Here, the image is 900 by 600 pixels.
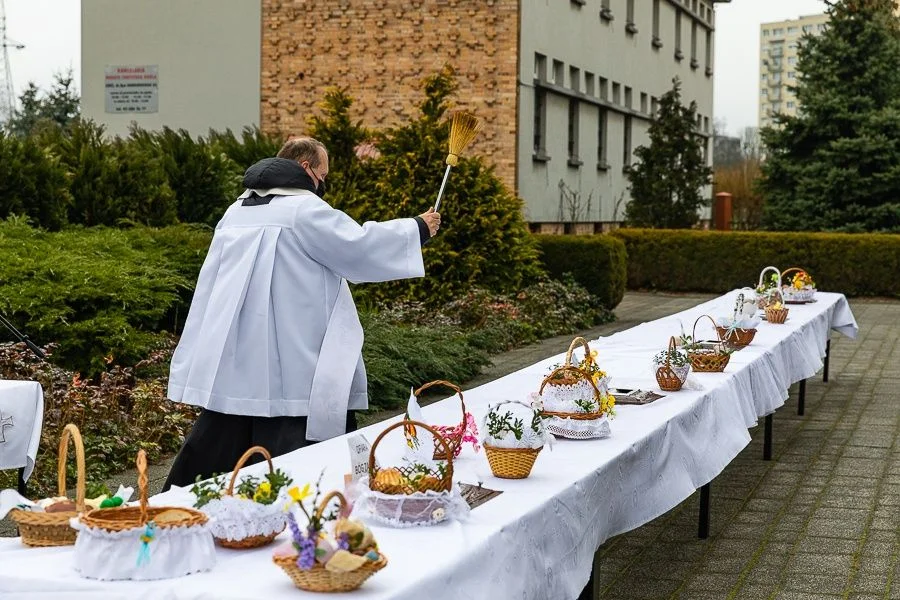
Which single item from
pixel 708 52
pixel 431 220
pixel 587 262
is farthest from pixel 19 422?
pixel 708 52

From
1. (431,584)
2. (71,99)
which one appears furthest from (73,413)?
(71,99)

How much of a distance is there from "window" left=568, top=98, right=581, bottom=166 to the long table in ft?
73.5

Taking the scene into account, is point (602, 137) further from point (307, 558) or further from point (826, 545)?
point (307, 558)

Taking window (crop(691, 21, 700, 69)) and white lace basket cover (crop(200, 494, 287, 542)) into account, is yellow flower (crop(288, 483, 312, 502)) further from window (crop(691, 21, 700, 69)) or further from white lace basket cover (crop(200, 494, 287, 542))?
window (crop(691, 21, 700, 69))

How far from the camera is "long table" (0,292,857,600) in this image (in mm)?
3000

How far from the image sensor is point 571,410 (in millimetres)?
4902

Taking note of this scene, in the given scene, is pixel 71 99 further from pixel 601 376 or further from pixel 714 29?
pixel 601 376

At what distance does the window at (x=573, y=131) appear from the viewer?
29.8m

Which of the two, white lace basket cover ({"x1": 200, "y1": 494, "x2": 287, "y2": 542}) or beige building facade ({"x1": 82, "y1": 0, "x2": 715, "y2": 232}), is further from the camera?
beige building facade ({"x1": 82, "y1": 0, "x2": 715, "y2": 232})

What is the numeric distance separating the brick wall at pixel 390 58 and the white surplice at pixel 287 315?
19888mm

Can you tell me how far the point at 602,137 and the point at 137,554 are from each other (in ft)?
99.0

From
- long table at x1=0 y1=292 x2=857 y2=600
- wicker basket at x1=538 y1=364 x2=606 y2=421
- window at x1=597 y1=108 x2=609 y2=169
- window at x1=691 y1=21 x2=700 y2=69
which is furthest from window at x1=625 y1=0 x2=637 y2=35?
wicker basket at x1=538 y1=364 x2=606 y2=421

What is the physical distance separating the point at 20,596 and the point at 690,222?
26.2 m

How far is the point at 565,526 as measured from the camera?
4.03m
